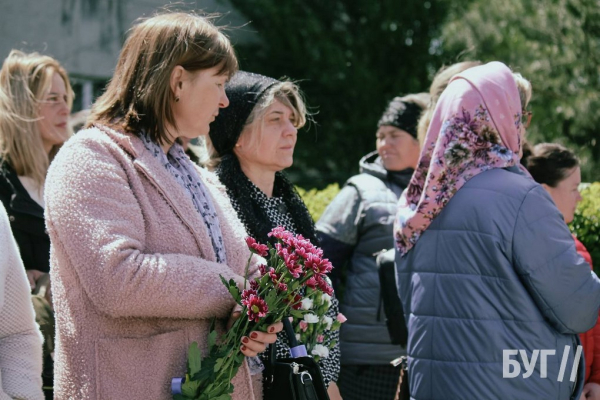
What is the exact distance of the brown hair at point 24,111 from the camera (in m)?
4.11

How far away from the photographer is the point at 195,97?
8.13 feet

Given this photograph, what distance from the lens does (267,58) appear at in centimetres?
1553

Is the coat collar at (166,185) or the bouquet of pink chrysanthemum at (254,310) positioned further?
the coat collar at (166,185)

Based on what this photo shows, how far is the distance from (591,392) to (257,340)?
1.85 metres

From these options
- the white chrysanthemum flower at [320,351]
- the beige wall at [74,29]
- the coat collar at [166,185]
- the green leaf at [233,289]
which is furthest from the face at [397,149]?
the beige wall at [74,29]

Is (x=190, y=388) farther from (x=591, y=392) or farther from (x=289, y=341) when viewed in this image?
(x=591, y=392)

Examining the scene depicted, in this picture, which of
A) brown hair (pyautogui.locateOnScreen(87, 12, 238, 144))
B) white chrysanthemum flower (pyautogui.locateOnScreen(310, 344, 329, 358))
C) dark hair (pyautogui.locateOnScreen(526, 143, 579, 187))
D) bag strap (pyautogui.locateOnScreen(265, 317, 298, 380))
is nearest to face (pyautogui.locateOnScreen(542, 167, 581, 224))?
dark hair (pyautogui.locateOnScreen(526, 143, 579, 187))

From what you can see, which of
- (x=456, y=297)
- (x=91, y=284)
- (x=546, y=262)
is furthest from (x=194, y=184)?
(x=546, y=262)

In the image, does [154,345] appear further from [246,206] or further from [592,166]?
[592,166]

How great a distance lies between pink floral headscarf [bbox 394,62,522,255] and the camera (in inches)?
119

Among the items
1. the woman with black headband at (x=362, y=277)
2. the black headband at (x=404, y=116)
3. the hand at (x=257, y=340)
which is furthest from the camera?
the black headband at (x=404, y=116)

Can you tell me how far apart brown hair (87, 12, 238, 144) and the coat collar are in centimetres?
6

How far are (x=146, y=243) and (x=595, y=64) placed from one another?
9343 mm

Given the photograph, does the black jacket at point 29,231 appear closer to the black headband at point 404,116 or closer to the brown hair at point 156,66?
the brown hair at point 156,66
